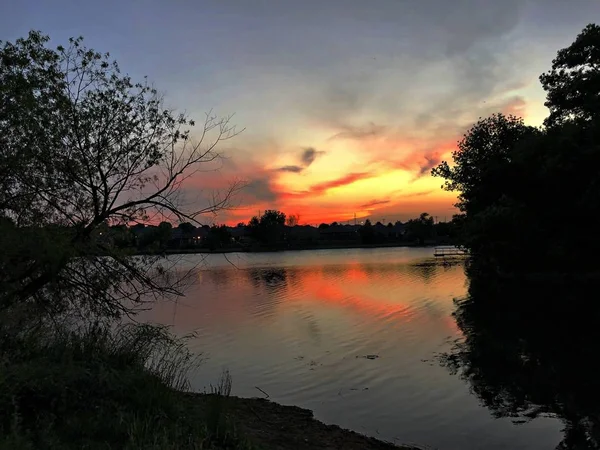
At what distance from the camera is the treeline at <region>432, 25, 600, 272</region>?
31.5 m

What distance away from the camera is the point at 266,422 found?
927 cm

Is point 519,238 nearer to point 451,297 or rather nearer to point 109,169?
point 451,297

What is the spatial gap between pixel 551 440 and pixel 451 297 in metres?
22.8

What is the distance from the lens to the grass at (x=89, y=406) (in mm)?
5367

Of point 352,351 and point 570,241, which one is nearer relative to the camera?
point 352,351

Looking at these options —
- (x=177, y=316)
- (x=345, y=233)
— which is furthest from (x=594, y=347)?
(x=345, y=233)

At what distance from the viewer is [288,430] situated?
8.91m

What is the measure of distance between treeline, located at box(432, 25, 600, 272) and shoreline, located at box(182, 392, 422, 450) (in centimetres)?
2689

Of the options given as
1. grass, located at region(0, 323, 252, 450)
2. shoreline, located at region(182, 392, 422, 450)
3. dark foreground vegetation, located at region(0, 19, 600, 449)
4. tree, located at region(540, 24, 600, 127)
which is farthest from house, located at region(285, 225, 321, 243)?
grass, located at region(0, 323, 252, 450)

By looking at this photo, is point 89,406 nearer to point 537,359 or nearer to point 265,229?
point 537,359

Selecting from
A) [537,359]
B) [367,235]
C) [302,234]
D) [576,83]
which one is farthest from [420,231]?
[537,359]

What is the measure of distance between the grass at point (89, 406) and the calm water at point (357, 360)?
4120mm

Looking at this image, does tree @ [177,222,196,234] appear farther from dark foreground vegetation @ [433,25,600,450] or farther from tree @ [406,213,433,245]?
tree @ [406,213,433,245]

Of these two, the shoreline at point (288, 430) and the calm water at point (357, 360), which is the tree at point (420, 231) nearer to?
the calm water at point (357, 360)
